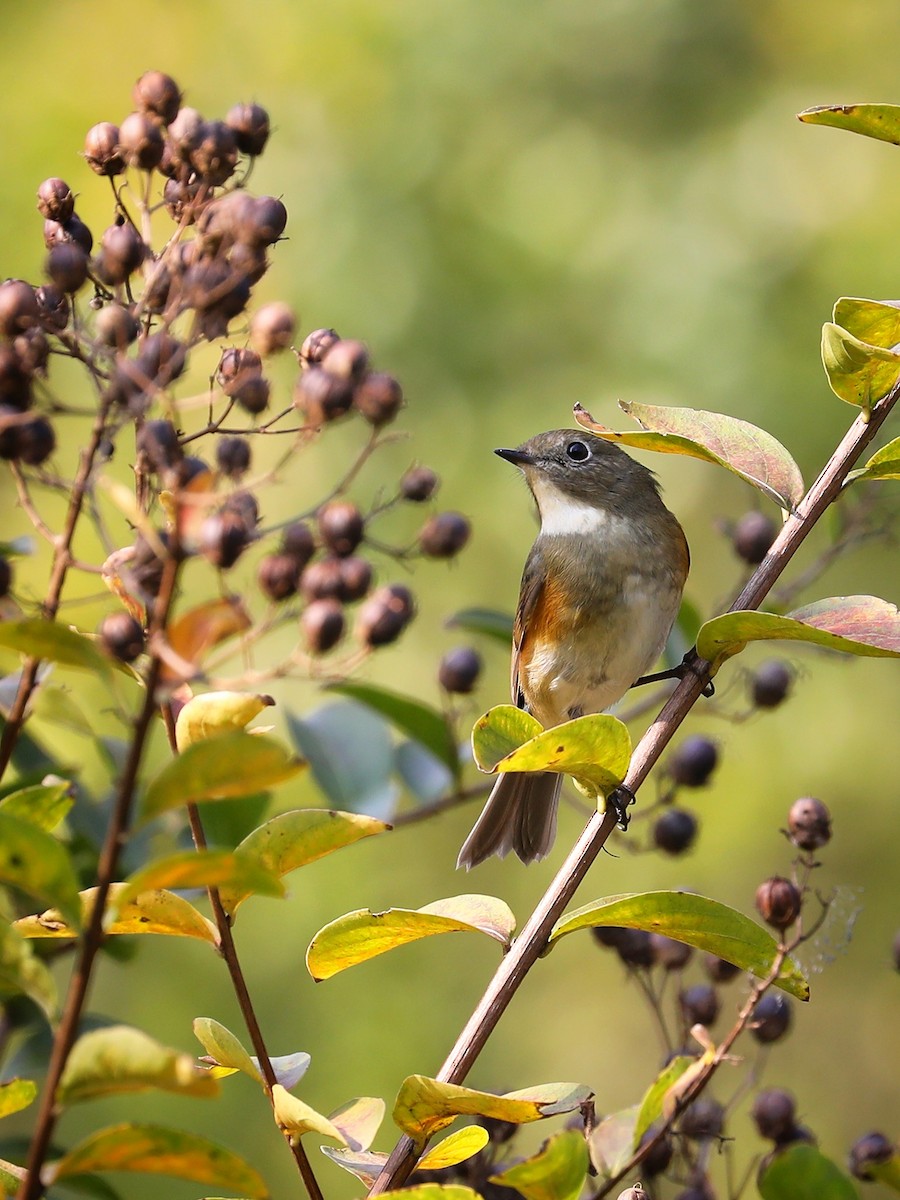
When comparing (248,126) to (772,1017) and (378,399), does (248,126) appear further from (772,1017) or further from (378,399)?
(772,1017)

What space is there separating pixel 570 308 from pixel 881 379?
5.89 m

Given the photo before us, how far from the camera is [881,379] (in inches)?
70.4

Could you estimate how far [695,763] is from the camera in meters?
2.92

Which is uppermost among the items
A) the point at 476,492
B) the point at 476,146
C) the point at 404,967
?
the point at 476,146

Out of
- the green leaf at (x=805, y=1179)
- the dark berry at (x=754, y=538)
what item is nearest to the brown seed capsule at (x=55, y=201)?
the green leaf at (x=805, y=1179)

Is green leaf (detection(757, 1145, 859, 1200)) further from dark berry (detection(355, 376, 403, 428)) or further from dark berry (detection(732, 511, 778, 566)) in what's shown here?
dark berry (detection(732, 511, 778, 566))

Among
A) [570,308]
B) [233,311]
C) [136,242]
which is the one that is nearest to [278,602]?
[233,311]

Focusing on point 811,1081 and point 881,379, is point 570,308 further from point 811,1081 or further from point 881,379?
point 881,379

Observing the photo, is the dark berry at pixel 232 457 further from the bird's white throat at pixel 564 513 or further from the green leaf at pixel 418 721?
the bird's white throat at pixel 564 513

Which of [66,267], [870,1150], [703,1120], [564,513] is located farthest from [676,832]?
[66,267]

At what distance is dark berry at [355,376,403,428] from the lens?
1358 mm

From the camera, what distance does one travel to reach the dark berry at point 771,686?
3.23 m

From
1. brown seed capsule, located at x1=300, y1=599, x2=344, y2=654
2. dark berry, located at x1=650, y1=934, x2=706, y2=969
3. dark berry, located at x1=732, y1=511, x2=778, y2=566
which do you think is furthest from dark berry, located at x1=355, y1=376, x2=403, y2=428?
dark berry, located at x1=732, y1=511, x2=778, y2=566

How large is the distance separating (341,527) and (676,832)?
1.79m
